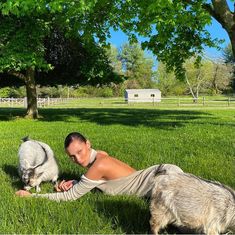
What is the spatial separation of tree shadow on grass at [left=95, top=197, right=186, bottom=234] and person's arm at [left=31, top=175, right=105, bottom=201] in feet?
0.83

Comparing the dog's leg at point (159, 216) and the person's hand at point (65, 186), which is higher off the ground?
the dog's leg at point (159, 216)

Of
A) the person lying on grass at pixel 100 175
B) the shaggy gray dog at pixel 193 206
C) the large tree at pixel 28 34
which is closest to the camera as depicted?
the shaggy gray dog at pixel 193 206

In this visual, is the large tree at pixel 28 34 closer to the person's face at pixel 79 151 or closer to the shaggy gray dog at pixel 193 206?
the person's face at pixel 79 151

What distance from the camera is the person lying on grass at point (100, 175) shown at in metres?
6.30

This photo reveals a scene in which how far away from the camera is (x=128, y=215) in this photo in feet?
19.7

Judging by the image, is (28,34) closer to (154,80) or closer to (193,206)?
(193,206)

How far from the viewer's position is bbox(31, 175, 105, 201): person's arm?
249 inches

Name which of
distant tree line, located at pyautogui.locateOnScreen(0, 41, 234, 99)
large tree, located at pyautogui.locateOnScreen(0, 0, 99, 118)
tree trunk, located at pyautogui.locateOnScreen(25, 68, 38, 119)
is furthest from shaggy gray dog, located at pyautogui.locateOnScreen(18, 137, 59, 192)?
distant tree line, located at pyautogui.locateOnScreen(0, 41, 234, 99)

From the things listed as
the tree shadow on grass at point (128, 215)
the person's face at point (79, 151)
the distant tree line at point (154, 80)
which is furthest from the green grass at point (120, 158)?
the distant tree line at point (154, 80)

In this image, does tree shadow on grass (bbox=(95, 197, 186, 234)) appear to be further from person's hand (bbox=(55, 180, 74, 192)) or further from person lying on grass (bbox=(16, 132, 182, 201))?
person's hand (bbox=(55, 180, 74, 192))

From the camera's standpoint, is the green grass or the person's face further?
the person's face

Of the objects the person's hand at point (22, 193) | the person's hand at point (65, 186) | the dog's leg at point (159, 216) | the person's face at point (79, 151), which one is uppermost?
the person's face at point (79, 151)

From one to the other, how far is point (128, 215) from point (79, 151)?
105 cm

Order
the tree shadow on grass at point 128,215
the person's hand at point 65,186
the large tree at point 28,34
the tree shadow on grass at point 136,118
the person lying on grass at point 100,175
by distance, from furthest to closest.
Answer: the large tree at point 28,34, the tree shadow on grass at point 136,118, the person's hand at point 65,186, the person lying on grass at point 100,175, the tree shadow on grass at point 128,215
